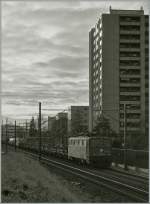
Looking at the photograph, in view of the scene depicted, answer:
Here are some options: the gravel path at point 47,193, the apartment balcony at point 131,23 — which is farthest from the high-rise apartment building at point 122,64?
the gravel path at point 47,193

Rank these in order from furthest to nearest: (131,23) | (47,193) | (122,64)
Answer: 1. (131,23)
2. (122,64)
3. (47,193)

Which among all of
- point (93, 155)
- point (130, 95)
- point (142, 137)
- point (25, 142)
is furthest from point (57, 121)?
point (93, 155)

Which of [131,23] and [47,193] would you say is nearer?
[47,193]

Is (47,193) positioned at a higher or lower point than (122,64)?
lower

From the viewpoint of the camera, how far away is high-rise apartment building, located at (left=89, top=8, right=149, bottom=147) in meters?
96.2

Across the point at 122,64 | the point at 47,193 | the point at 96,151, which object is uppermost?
the point at 122,64

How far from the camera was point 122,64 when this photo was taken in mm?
99312

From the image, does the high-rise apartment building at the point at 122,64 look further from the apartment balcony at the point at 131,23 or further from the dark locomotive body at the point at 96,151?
the dark locomotive body at the point at 96,151

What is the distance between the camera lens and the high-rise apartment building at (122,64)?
96.2 m

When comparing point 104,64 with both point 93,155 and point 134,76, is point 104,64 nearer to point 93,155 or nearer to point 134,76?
point 134,76

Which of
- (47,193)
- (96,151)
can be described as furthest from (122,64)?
(47,193)

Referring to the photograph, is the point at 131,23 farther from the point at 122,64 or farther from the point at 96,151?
the point at 96,151

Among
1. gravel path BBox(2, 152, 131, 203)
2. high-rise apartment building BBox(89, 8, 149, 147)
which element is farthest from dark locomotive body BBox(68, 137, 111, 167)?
high-rise apartment building BBox(89, 8, 149, 147)

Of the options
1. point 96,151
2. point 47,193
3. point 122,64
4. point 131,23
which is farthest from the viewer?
point 131,23
